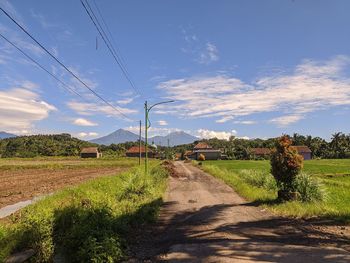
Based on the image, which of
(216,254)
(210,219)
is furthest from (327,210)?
(216,254)

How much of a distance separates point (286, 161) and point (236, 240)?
7.90 metres

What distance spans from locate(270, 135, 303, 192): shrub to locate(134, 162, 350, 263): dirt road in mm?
2096

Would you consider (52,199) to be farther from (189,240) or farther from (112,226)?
(189,240)

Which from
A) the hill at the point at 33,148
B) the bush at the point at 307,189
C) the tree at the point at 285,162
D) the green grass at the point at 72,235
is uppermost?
the hill at the point at 33,148

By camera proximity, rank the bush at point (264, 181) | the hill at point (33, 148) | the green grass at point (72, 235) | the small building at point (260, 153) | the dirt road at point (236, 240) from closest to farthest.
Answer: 1. the dirt road at point (236, 240)
2. the green grass at point (72, 235)
3. the bush at point (264, 181)
4. the hill at point (33, 148)
5. the small building at point (260, 153)

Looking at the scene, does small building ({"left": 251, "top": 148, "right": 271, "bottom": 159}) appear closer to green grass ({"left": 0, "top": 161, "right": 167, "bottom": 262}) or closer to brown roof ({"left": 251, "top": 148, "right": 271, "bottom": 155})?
brown roof ({"left": 251, "top": 148, "right": 271, "bottom": 155})

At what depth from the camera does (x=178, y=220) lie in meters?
15.7

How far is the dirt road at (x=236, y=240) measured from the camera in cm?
931

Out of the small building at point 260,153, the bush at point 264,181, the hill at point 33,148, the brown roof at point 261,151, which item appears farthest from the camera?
the brown roof at point 261,151

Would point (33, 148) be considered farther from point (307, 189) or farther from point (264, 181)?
point (307, 189)

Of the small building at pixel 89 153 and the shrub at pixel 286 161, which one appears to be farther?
the small building at pixel 89 153

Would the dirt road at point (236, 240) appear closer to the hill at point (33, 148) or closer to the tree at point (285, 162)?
the tree at point (285, 162)

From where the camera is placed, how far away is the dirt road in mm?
9312

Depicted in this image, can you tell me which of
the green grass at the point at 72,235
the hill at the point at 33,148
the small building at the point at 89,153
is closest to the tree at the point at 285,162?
the green grass at the point at 72,235
